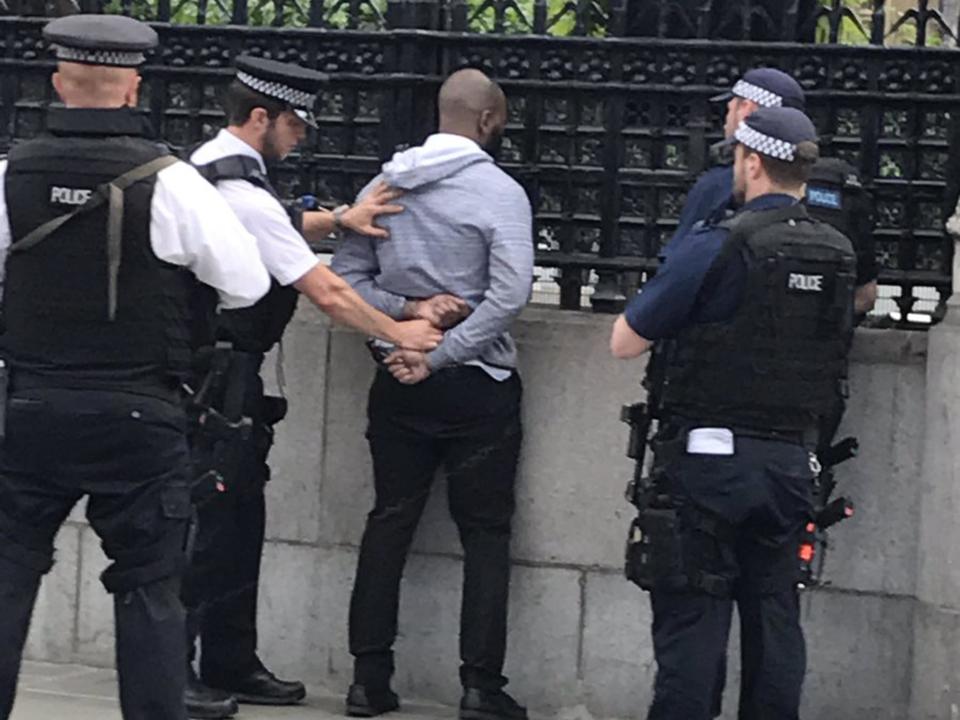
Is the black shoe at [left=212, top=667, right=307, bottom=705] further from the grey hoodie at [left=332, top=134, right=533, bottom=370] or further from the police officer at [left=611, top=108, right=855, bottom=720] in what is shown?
the police officer at [left=611, top=108, right=855, bottom=720]

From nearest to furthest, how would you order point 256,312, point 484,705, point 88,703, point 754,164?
point 754,164 < point 256,312 < point 484,705 < point 88,703

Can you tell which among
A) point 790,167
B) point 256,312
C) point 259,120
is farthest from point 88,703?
point 790,167

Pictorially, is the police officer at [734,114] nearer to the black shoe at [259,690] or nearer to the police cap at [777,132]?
the police cap at [777,132]

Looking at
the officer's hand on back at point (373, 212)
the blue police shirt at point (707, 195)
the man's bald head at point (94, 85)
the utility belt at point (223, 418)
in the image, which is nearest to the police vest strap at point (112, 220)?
the man's bald head at point (94, 85)

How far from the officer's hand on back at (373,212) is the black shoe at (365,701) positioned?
154 centimetres

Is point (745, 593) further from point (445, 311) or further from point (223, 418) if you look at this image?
point (223, 418)

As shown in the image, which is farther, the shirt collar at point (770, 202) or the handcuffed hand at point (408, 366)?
the handcuffed hand at point (408, 366)

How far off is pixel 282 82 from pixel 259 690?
82.8 inches

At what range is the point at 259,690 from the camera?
7.60m

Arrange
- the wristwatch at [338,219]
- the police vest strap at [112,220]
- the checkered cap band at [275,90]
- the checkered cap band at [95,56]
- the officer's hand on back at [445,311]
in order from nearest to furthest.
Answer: the police vest strap at [112,220]
the checkered cap band at [95,56]
the checkered cap band at [275,90]
the officer's hand on back at [445,311]
the wristwatch at [338,219]

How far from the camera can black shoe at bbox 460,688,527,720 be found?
739cm

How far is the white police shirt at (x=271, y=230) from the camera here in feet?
22.2

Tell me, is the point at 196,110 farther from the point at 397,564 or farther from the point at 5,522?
the point at 5,522

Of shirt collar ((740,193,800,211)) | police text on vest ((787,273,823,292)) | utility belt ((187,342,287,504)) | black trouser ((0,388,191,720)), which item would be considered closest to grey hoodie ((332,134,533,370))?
utility belt ((187,342,287,504))
